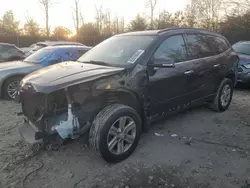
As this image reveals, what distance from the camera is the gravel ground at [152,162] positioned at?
10.2 ft

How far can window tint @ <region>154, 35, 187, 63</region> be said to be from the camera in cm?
406

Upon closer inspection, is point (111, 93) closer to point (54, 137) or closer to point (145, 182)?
point (54, 137)

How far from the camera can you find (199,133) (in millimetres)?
4547

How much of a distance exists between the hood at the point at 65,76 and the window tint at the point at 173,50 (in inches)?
33.5

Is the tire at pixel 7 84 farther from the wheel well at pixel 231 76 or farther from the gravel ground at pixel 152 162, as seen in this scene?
the wheel well at pixel 231 76

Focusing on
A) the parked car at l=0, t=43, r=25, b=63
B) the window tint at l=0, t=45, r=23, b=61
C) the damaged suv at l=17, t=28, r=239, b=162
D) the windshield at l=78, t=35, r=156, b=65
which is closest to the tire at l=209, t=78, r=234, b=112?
the damaged suv at l=17, t=28, r=239, b=162

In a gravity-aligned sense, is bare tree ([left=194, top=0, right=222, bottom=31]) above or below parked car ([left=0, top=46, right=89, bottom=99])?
above

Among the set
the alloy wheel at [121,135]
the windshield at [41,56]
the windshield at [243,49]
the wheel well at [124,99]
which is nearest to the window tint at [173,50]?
the wheel well at [124,99]

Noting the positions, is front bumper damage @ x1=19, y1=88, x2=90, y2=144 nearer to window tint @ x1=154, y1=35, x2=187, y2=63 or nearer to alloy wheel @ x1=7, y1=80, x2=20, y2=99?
window tint @ x1=154, y1=35, x2=187, y2=63

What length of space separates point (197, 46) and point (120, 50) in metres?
1.60

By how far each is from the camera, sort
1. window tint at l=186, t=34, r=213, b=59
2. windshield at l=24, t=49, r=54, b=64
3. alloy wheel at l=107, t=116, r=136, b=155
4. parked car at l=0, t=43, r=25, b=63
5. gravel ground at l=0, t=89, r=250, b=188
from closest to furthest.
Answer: gravel ground at l=0, t=89, r=250, b=188 < alloy wheel at l=107, t=116, r=136, b=155 < window tint at l=186, t=34, r=213, b=59 < windshield at l=24, t=49, r=54, b=64 < parked car at l=0, t=43, r=25, b=63

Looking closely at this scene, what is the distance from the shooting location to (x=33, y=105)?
11.5 feet

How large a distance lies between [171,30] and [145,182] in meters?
2.64

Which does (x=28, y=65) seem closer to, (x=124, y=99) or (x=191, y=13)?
(x=124, y=99)
